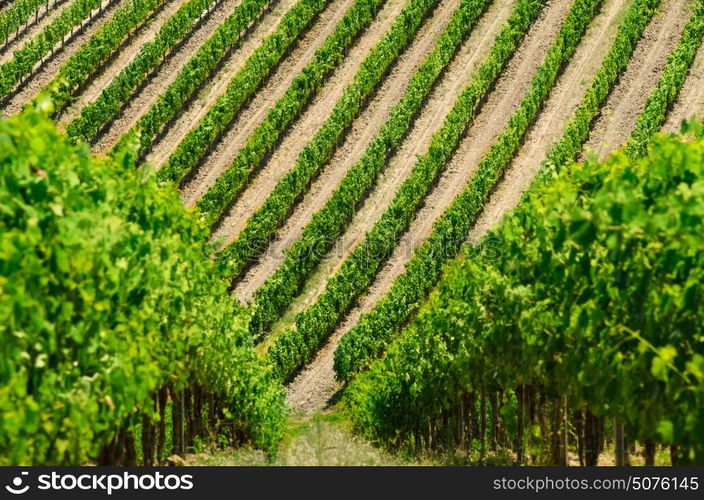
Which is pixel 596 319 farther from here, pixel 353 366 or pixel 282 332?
pixel 282 332

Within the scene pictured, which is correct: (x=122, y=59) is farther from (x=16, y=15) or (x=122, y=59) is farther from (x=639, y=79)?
(x=639, y=79)

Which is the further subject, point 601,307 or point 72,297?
point 601,307

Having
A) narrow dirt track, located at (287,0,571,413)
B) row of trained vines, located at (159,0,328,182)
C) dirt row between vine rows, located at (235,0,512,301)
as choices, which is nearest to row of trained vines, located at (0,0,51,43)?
row of trained vines, located at (159,0,328,182)

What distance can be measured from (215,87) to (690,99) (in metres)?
23.3

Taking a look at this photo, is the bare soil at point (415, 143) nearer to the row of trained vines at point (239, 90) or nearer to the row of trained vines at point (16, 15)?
the row of trained vines at point (239, 90)

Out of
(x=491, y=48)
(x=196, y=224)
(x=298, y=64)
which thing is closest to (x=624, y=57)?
(x=491, y=48)

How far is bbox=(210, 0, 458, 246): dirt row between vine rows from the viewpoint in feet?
157

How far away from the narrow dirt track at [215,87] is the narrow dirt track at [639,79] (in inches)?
737

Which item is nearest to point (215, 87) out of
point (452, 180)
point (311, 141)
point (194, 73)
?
point (194, 73)

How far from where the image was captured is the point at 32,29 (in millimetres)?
58406

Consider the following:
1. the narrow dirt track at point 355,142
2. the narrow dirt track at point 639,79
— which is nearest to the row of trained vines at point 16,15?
the narrow dirt track at point 355,142

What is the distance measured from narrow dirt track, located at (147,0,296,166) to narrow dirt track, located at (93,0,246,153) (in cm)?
191

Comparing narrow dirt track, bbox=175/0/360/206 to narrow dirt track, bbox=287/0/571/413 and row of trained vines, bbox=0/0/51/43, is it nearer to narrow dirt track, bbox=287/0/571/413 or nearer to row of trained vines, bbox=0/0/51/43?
narrow dirt track, bbox=287/0/571/413

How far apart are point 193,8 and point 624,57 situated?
2325 cm
